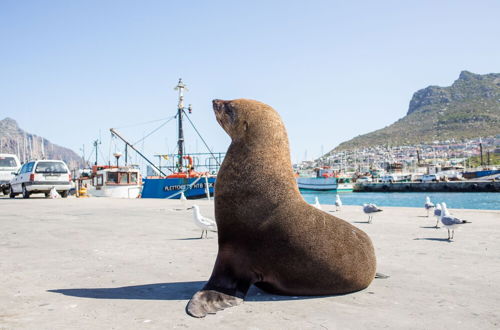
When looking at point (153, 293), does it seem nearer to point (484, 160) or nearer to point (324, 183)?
point (324, 183)

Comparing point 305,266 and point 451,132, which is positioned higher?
point 451,132

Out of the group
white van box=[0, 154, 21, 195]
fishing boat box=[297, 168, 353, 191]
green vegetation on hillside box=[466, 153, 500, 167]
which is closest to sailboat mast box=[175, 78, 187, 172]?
white van box=[0, 154, 21, 195]

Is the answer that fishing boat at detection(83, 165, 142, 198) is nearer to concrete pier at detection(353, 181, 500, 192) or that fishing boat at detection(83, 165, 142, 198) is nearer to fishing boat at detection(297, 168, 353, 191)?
fishing boat at detection(297, 168, 353, 191)

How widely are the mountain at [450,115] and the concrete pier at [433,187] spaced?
190 ft

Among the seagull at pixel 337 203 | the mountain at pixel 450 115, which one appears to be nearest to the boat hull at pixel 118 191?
the seagull at pixel 337 203

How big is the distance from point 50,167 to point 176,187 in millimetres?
11939

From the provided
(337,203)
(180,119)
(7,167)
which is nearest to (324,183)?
(180,119)

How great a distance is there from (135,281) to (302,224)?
5.97ft

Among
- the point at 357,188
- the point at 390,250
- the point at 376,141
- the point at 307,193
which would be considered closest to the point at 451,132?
the point at 376,141

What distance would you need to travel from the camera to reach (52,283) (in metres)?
4.28

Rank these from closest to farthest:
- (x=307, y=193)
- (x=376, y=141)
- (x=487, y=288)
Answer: (x=487, y=288)
(x=307, y=193)
(x=376, y=141)

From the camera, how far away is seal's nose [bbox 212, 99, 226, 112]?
438cm

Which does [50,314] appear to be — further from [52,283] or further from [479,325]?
[479,325]

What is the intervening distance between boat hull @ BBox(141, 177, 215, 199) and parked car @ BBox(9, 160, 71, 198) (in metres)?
11.0
